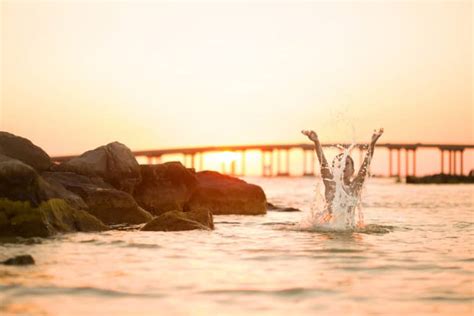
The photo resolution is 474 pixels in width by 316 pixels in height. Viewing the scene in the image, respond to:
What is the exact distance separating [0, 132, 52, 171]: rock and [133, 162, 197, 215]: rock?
4.44m

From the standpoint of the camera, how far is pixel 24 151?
898 inches

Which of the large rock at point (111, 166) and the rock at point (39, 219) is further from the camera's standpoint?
the large rock at point (111, 166)

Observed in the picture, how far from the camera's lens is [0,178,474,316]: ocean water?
9172 millimetres

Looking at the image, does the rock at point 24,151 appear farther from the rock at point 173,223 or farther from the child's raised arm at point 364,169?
the child's raised arm at point 364,169

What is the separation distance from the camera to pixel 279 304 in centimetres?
926

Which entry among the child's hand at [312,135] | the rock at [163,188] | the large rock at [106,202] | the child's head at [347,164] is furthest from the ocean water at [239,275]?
the rock at [163,188]

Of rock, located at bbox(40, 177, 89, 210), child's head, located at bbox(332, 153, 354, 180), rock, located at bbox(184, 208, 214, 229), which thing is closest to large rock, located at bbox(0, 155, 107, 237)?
rock, located at bbox(40, 177, 89, 210)

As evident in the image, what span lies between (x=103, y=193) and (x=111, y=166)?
3099 millimetres

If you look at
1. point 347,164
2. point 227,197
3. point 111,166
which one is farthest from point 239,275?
point 227,197

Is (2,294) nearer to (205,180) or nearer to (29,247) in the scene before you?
(29,247)

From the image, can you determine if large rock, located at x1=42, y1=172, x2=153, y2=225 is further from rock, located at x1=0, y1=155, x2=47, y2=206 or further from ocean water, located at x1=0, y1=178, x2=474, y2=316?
ocean water, located at x1=0, y1=178, x2=474, y2=316

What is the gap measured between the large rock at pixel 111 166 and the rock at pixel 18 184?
5259 millimetres

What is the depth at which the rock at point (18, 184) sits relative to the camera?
18641 mm

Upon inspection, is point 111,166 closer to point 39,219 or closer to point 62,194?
point 62,194
